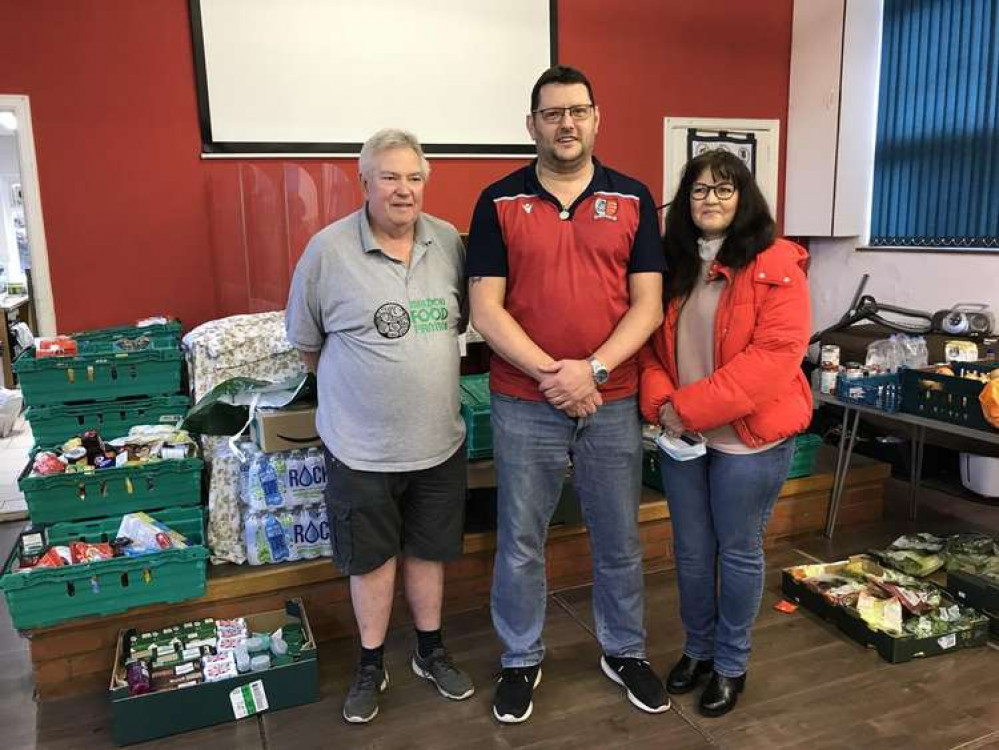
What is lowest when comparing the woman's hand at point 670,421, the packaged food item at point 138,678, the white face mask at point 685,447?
the packaged food item at point 138,678

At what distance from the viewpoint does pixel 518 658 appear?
213cm

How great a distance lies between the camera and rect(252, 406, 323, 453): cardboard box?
247cm

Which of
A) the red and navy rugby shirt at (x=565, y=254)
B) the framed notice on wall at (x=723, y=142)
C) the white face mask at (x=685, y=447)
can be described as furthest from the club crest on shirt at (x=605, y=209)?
the framed notice on wall at (x=723, y=142)

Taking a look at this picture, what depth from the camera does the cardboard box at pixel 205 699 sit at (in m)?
2.02

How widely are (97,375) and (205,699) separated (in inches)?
49.9

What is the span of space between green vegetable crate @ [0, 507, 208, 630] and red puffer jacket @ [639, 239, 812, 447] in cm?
150

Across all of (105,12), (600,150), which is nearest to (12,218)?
(105,12)

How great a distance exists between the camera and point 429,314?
77.4 inches

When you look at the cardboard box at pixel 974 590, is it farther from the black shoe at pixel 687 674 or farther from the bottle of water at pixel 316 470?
the bottle of water at pixel 316 470

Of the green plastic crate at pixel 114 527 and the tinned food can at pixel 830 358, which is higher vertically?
the tinned food can at pixel 830 358

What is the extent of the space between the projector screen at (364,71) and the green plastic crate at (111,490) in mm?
1705

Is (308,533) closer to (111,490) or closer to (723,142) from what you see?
(111,490)

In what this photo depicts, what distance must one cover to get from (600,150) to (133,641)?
3.27 metres

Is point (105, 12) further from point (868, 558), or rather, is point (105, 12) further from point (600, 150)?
point (868, 558)
